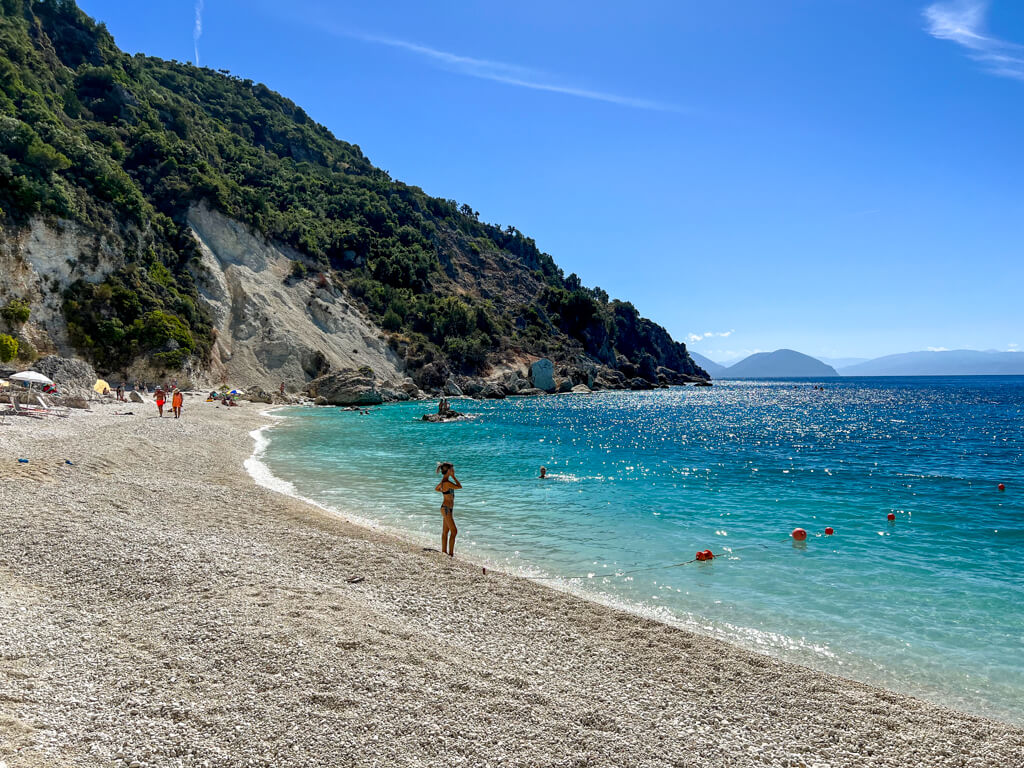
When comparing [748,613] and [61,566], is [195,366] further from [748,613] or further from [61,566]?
[748,613]

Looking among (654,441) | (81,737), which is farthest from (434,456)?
(81,737)

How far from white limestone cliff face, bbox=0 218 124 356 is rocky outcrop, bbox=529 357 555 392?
191ft

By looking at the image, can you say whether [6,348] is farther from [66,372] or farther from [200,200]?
[200,200]

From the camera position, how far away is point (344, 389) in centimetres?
6072

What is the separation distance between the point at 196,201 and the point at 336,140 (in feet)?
265

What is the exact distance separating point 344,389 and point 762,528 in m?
52.9

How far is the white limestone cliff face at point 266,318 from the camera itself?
196ft

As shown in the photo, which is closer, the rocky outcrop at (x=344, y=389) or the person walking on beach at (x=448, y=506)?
the person walking on beach at (x=448, y=506)

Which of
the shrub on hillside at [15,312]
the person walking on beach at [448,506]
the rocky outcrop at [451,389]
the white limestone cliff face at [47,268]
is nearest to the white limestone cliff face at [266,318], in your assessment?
the rocky outcrop at [451,389]

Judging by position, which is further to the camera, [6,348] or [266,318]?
[266,318]

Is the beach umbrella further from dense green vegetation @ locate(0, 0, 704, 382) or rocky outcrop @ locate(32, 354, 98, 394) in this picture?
dense green vegetation @ locate(0, 0, 704, 382)

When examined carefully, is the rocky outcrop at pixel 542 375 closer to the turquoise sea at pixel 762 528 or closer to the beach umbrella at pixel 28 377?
the turquoise sea at pixel 762 528

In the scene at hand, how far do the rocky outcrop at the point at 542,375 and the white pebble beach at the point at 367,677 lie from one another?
78.2 m

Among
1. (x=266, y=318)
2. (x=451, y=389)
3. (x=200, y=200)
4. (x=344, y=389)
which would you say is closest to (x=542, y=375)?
(x=451, y=389)
